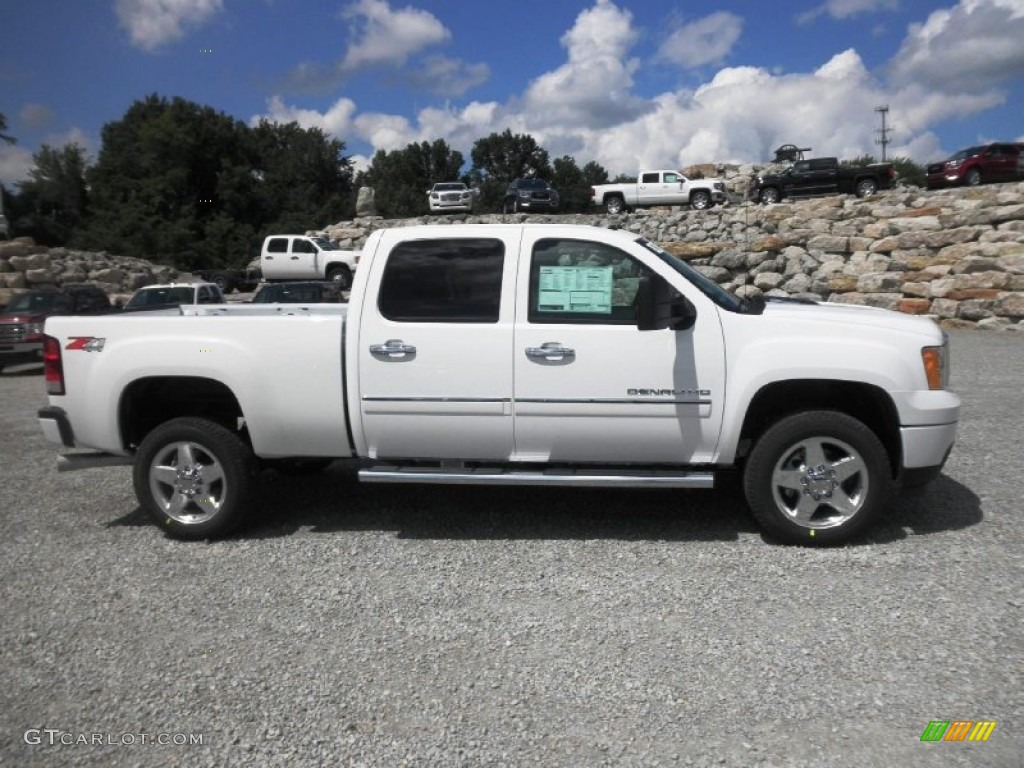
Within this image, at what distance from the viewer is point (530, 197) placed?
1303 inches

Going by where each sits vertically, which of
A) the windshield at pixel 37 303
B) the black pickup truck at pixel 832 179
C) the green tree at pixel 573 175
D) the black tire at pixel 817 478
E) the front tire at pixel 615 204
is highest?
the green tree at pixel 573 175

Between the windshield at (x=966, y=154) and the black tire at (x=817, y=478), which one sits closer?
the black tire at (x=817, y=478)

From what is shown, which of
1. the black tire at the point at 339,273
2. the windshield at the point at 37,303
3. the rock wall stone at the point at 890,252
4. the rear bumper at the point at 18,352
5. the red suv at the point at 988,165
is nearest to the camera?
the rear bumper at the point at 18,352

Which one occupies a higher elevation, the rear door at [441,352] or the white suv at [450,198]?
the white suv at [450,198]

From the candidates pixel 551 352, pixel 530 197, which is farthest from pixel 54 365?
pixel 530 197

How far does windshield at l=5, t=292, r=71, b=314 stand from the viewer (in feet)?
56.6

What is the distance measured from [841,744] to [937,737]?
375 mm

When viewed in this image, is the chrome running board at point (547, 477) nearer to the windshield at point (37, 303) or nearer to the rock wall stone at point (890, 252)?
the windshield at point (37, 303)

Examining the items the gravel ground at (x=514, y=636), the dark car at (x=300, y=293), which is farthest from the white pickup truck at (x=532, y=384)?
the dark car at (x=300, y=293)

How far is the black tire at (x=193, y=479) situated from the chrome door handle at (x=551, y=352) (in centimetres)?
200

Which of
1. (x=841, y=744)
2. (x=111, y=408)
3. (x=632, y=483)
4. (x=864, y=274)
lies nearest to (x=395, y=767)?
(x=841, y=744)

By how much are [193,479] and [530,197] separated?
2895 centimetres

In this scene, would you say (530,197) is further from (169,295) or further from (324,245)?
(169,295)

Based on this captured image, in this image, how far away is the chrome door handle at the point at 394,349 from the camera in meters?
5.13
